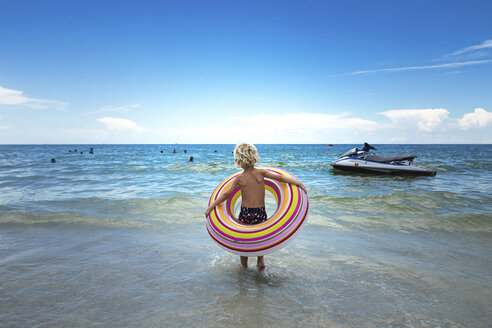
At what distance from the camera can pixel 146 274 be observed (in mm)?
3299

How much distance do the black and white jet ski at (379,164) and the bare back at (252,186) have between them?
13141 mm

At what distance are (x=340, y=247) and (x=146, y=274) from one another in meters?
2.90

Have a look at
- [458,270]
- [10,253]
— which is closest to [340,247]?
[458,270]

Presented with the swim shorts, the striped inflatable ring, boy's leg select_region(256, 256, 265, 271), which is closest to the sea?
boy's leg select_region(256, 256, 265, 271)

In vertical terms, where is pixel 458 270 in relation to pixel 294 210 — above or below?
below

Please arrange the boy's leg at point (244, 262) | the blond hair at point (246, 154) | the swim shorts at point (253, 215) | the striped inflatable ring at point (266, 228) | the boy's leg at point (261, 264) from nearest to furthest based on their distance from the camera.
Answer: the striped inflatable ring at point (266, 228) → the blond hair at point (246, 154) → the swim shorts at point (253, 215) → the boy's leg at point (261, 264) → the boy's leg at point (244, 262)

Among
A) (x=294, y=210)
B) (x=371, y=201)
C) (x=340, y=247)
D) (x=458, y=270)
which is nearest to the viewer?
(x=294, y=210)

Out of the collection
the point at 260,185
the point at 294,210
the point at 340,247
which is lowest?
the point at 340,247

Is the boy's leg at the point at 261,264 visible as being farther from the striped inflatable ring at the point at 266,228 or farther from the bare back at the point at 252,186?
the bare back at the point at 252,186

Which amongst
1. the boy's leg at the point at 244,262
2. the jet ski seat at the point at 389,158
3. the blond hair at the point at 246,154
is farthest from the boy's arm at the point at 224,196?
the jet ski seat at the point at 389,158

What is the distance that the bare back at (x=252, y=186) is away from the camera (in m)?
3.20

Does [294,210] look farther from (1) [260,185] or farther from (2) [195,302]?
(2) [195,302]

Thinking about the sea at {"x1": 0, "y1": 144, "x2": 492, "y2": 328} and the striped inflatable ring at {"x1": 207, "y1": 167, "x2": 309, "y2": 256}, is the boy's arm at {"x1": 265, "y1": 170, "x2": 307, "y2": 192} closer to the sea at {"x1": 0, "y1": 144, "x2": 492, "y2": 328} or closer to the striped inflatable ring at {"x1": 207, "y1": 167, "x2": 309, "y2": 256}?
the striped inflatable ring at {"x1": 207, "y1": 167, "x2": 309, "y2": 256}

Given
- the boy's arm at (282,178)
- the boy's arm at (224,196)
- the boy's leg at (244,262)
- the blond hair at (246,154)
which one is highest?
the blond hair at (246,154)
